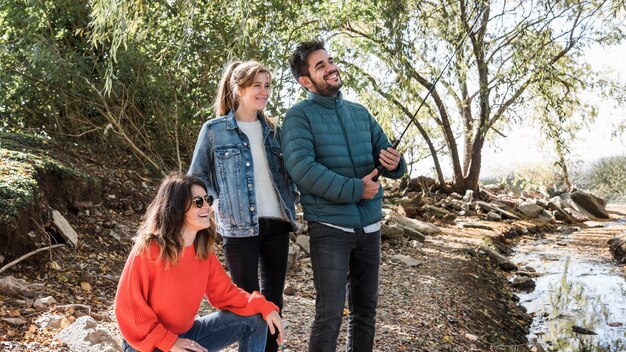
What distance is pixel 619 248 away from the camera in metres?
9.71

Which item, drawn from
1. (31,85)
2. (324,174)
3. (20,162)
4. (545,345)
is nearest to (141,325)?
(324,174)

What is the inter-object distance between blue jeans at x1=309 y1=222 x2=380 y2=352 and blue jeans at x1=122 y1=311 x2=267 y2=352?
301 mm

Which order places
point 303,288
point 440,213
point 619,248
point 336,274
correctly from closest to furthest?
point 336,274 → point 303,288 → point 619,248 → point 440,213

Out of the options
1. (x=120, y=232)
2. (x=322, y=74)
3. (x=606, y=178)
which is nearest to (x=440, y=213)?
(x=120, y=232)

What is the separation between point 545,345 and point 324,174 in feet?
11.6

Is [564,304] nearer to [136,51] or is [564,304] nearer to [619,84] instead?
[136,51]

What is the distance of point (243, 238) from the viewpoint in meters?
2.88

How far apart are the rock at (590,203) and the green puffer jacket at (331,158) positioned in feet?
44.9

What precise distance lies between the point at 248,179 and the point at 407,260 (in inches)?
179

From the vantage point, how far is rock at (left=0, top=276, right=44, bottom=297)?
4.25 metres

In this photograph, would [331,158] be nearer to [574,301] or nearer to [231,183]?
[231,183]

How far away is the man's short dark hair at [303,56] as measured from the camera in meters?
2.91

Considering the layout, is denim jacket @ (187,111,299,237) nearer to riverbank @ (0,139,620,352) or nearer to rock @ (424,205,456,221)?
riverbank @ (0,139,620,352)

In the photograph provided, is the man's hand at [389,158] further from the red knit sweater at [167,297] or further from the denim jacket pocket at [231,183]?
the red knit sweater at [167,297]
